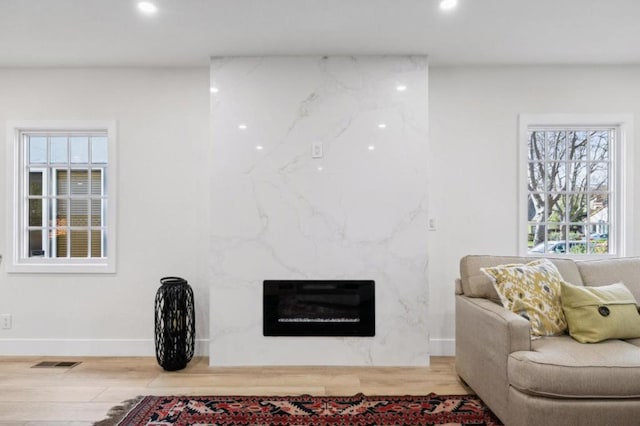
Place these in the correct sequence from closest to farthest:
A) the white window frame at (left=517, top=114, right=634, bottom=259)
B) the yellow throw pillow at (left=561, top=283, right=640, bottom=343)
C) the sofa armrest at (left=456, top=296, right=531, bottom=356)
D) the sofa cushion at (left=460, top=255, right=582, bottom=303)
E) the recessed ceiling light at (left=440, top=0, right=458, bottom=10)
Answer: the sofa armrest at (left=456, top=296, right=531, bottom=356) → the yellow throw pillow at (left=561, top=283, right=640, bottom=343) → the recessed ceiling light at (left=440, top=0, right=458, bottom=10) → the sofa cushion at (left=460, top=255, right=582, bottom=303) → the white window frame at (left=517, top=114, right=634, bottom=259)

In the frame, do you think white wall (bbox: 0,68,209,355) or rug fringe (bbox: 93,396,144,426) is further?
white wall (bbox: 0,68,209,355)

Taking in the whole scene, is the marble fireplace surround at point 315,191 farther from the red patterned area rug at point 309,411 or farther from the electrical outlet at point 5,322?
the electrical outlet at point 5,322

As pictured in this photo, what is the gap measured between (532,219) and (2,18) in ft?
14.1

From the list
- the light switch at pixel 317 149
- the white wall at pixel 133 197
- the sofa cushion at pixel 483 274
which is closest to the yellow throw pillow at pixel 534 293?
the sofa cushion at pixel 483 274

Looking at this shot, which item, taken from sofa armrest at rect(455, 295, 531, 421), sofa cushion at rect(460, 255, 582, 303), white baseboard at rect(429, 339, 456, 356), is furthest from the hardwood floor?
sofa cushion at rect(460, 255, 582, 303)

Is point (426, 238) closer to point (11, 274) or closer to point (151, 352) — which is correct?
point (151, 352)

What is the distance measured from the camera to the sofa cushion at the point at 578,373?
200 cm

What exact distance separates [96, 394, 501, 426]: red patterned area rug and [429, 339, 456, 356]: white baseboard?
0.83 metres

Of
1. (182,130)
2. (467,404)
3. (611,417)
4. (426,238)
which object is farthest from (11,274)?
(611,417)

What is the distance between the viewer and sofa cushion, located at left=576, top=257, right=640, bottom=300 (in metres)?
2.82

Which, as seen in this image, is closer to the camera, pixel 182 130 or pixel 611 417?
pixel 611 417

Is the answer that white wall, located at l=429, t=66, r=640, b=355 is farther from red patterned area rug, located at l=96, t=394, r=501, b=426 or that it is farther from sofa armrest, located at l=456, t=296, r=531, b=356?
red patterned area rug, located at l=96, t=394, r=501, b=426

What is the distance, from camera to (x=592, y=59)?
11.2 feet

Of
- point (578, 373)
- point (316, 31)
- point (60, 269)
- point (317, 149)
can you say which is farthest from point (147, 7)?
point (578, 373)
